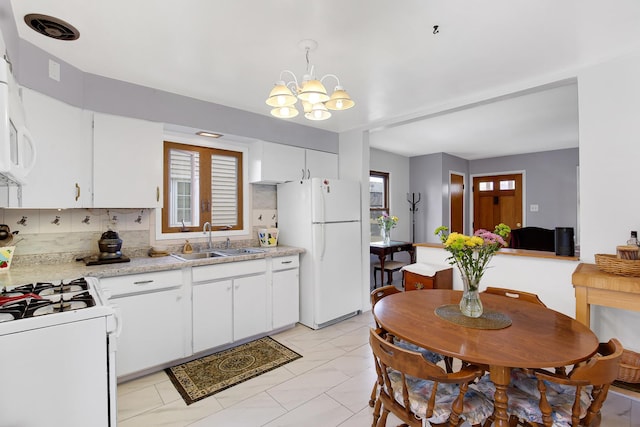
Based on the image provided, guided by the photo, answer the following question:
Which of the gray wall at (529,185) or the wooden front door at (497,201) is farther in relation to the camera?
the wooden front door at (497,201)

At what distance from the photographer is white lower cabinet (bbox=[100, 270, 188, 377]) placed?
7.55 ft

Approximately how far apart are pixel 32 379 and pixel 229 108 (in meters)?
2.65

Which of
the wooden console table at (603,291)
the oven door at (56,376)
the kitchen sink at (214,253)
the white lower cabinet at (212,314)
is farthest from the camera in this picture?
the kitchen sink at (214,253)

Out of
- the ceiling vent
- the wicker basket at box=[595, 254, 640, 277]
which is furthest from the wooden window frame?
the wicker basket at box=[595, 254, 640, 277]

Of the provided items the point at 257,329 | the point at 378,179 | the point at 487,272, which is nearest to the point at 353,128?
the point at 378,179

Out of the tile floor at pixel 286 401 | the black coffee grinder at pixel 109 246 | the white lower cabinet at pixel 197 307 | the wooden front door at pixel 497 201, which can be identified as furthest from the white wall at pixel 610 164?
the wooden front door at pixel 497 201

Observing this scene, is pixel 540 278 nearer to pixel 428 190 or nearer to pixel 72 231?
pixel 428 190

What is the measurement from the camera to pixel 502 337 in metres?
1.46

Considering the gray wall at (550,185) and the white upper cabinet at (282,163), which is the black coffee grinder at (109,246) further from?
the gray wall at (550,185)

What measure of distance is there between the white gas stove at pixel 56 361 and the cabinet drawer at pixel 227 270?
3.81 ft

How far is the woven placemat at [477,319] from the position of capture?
1.60m

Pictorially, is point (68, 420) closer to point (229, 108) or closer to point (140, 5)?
point (140, 5)

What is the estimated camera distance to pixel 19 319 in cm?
124

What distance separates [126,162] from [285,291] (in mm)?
1932
